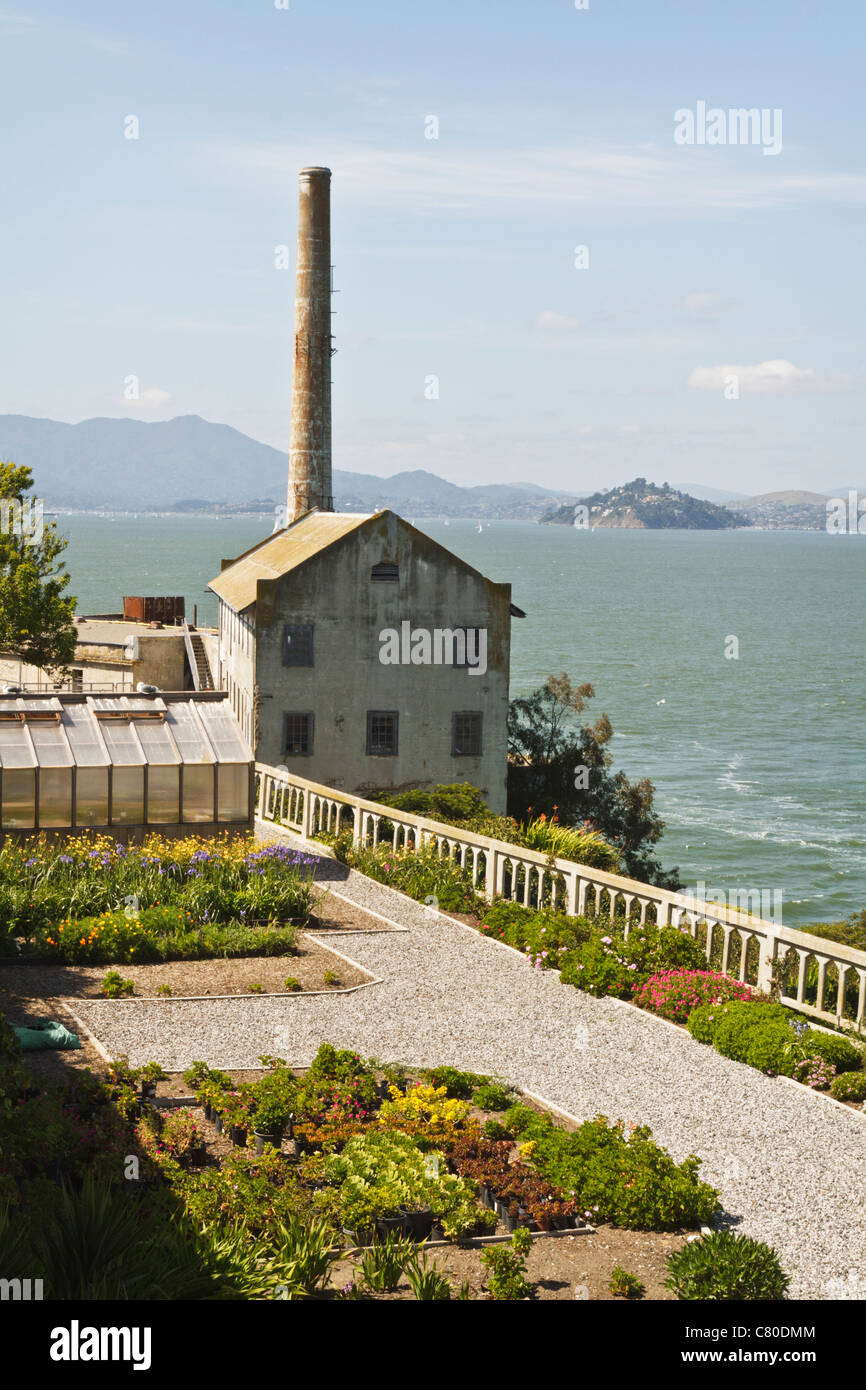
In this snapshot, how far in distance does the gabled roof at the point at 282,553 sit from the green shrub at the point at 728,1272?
35786 mm

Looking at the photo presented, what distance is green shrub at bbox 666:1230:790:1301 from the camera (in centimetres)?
921

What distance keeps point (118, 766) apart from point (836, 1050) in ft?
45.4

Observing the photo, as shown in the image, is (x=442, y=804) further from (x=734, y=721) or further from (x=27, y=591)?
(x=734, y=721)

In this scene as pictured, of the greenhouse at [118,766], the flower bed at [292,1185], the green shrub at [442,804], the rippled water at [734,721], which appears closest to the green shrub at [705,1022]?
the flower bed at [292,1185]

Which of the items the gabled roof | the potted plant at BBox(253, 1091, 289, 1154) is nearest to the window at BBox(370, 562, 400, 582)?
the gabled roof

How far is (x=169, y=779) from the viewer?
24328mm

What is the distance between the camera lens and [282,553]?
4897 centimetres

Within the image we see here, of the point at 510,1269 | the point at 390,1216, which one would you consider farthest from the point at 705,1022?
the point at 510,1269

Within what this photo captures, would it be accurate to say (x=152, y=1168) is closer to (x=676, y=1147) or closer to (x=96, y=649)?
(x=676, y=1147)

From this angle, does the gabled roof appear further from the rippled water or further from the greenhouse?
the rippled water

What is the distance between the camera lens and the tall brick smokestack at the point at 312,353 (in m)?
59.7

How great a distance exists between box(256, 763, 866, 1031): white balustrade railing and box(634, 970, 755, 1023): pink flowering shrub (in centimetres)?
36

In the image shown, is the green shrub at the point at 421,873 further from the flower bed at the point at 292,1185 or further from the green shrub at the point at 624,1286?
the green shrub at the point at 624,1286

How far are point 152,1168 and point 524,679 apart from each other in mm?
92699
